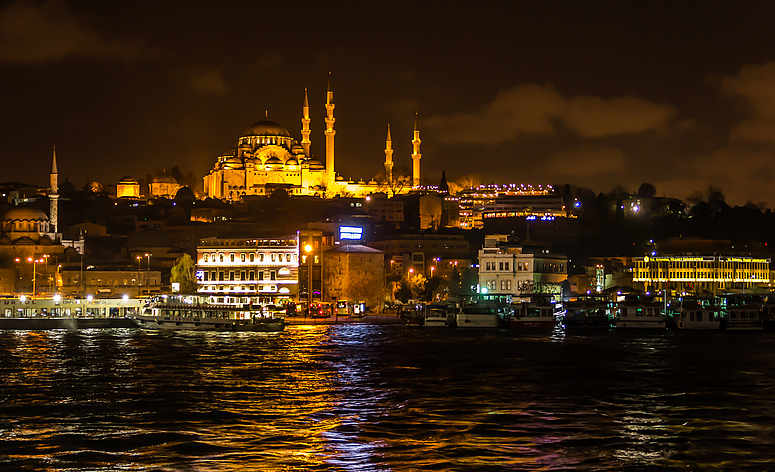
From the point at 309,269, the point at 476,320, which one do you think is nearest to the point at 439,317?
the point at 476,320

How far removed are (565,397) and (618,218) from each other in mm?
104803

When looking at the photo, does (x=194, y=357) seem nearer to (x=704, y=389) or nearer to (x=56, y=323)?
(x=704, y=389)

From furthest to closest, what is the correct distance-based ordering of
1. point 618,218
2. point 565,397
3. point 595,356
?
point 618,218, point 595,356, point 565,397

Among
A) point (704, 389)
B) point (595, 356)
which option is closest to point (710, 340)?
point (595, 356)

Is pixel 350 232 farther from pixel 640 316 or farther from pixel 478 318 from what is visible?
pixel 640 316

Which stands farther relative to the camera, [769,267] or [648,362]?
[769,267]

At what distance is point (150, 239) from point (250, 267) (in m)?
29.4

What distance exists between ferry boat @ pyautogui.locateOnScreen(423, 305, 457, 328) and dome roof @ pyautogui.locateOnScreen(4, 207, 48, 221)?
63.2 m

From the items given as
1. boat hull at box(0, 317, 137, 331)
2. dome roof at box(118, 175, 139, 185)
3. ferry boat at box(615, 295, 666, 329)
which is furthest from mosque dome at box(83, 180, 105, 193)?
ferry boat at box(615, 295, 666, 329)

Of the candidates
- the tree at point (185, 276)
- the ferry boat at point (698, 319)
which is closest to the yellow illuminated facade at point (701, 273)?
the ferry boat at point (698, 319)

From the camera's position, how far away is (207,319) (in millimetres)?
62719

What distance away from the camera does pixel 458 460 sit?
2045cm

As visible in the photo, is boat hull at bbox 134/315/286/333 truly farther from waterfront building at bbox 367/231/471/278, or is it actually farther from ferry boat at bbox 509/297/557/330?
waterfront building at bbox 367/231/471/278

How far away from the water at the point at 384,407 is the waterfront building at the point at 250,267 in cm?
3250
